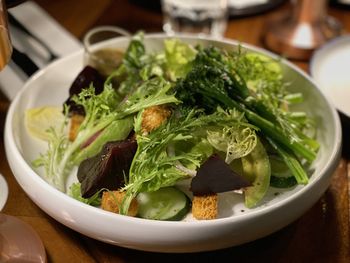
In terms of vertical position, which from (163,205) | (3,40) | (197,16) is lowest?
(197,16)

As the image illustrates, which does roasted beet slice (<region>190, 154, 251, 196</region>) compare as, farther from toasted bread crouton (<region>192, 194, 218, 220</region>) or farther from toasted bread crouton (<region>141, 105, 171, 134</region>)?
toasted bread crouton (<region>141, 105, 171, 134</region>)

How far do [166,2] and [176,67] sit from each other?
0.68 meters

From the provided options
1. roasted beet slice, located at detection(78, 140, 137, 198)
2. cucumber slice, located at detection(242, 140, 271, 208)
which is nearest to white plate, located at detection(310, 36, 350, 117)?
cucumber slice, located at detection(242, 140, 271, 208)

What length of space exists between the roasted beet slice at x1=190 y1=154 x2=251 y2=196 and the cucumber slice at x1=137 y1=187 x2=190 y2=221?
42 mm

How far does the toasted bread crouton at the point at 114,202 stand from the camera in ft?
2.81

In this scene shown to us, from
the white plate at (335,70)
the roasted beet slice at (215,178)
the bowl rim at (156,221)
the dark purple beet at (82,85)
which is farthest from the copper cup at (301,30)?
the roasted beet slice at (215,178)

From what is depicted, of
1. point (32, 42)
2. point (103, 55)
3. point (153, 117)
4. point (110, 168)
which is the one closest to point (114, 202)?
point (110, 168)

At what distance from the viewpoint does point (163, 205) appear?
34.8 inches

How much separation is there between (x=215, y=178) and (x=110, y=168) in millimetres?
169

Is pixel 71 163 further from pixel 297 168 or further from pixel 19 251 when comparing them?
pixel 297 168

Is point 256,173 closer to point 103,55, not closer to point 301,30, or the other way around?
point 103,55

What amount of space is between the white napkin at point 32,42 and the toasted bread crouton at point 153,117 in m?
0.50

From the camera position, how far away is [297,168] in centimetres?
96

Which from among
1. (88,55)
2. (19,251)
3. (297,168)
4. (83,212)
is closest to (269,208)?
(297,168)
